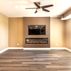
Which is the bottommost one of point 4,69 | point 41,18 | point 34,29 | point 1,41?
point 4,69

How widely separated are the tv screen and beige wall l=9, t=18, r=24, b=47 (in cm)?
63

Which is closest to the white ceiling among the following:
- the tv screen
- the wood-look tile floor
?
the wood-look tile floor

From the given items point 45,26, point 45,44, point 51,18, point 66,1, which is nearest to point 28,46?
point 45,44

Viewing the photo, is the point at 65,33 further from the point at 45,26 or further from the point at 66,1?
the point at 66,1

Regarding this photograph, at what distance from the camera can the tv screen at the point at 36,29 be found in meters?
10.0

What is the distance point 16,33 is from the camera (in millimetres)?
10188

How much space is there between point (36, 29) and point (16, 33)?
1.52 metres

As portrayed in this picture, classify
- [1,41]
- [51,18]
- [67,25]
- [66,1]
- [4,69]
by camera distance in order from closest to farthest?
1. [4,69]
2. [66,1]
3. [1,41]
4. [67,25]
5. [51,18]

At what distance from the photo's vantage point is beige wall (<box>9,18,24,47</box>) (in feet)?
33.4

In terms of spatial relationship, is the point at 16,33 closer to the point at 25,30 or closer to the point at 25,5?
the point at 25,30

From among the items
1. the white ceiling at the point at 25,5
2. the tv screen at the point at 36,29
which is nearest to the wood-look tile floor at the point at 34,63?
the white ceiling at the point at 25,5

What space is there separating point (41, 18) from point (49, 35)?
4.48ft

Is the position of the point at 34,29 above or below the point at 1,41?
above

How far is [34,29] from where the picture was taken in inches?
394
